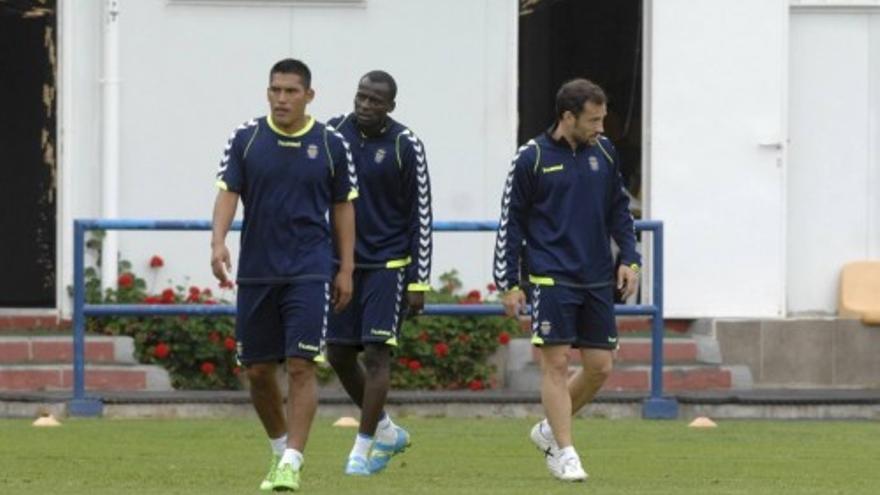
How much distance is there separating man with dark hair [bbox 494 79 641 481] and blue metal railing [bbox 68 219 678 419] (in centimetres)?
454

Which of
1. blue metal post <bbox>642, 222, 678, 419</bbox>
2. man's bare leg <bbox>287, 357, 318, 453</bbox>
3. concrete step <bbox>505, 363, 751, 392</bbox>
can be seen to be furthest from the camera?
concrete step <bbox>505, 363, 751, 392</bbox>

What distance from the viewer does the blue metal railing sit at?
747 inches

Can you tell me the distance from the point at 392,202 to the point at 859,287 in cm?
785

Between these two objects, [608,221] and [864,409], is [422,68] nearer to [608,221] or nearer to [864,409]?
[864,409]

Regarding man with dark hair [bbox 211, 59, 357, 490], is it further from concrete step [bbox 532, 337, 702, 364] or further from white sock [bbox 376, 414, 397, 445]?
concrete step [bbox 532, 337, 702, 364]

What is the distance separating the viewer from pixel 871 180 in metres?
22.3

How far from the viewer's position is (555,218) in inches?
568

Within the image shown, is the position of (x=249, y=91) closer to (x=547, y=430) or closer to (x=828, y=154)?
(x=828, y=154)

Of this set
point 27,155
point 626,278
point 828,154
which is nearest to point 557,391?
point 626,278

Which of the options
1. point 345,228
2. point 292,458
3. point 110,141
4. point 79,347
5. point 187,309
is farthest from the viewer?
point 110,141

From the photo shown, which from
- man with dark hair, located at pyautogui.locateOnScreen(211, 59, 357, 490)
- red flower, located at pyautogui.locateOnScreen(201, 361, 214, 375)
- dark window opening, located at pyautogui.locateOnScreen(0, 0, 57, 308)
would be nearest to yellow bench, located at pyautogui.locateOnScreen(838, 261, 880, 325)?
red flower, located at pyautogui.locateOnScreen(201, 361, 214, 375)

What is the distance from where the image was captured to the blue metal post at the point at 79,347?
19.0 meters

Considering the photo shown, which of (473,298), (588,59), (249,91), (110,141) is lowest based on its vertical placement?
(473,298)

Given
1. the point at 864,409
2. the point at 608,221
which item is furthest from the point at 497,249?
the point at 864,409
